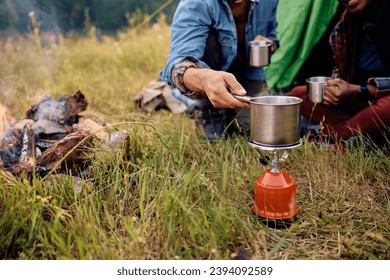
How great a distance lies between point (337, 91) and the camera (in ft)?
7.26

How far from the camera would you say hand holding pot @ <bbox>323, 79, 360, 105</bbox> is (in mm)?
2215

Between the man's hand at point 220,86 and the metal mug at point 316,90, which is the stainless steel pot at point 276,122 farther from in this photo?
the metal mug at point 316,90

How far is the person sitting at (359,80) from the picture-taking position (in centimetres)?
216

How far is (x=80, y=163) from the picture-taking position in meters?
1.91

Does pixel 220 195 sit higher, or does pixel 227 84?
pixel 227 84

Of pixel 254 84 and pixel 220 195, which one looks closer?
pixel 220 195

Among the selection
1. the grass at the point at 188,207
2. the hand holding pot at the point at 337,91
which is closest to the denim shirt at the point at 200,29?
the grass at the point at 188,207

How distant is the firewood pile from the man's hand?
1.42ft

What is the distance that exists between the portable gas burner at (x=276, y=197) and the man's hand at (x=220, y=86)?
21cm

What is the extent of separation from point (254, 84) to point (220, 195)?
108 cm

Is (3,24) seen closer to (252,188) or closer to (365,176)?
(252,188)

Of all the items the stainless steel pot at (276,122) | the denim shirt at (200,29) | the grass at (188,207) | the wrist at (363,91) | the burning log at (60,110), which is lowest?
the grass at (188,207)

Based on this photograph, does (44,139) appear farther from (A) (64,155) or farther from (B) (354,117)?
(B) (354,117)
